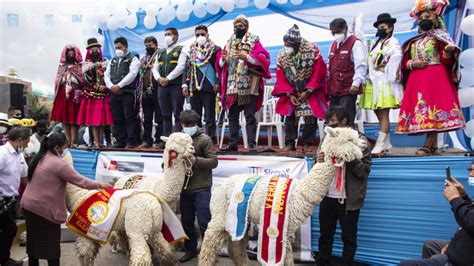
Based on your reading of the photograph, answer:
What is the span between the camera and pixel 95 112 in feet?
19.1

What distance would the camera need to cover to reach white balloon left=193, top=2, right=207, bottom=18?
7.28 m

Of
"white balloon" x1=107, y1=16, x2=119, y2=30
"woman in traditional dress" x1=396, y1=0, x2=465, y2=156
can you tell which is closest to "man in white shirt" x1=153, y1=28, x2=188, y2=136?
"woman in traditional dress" x1=396, y1=0, x2=465, y2=156

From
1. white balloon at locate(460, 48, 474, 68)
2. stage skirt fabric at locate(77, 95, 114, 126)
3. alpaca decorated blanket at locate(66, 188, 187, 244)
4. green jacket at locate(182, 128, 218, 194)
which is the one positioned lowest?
alpaca decorated blanket at locate(66, 188, 187, 244)

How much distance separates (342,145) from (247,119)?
6.66ft

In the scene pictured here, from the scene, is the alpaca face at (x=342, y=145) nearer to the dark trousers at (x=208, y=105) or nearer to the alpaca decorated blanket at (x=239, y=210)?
the alpaca decorated blanket at (x=239, y=210)

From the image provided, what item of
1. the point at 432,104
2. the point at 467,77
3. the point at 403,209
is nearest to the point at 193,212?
→ the point at 403,209

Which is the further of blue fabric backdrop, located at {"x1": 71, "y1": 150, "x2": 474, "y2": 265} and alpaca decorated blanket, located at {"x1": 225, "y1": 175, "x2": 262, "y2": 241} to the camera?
blue fabric backdrop, located at {"x1": 71, "y1": 150, "x2": 474, "y2": 265}

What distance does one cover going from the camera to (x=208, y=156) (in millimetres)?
3797

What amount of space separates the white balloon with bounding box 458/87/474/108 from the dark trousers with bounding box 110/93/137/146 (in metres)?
4.36

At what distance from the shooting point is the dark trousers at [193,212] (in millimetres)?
3883

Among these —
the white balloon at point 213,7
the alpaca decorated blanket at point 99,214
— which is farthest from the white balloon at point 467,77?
the white balloon at point 213,7

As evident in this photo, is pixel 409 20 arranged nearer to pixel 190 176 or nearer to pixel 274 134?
pixel 274 134

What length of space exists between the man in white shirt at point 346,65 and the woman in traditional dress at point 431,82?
0.48 meters

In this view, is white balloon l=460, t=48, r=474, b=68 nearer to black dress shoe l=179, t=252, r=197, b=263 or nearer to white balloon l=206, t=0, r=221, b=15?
black dress shoe l=179, t=252, r=197, b=263
